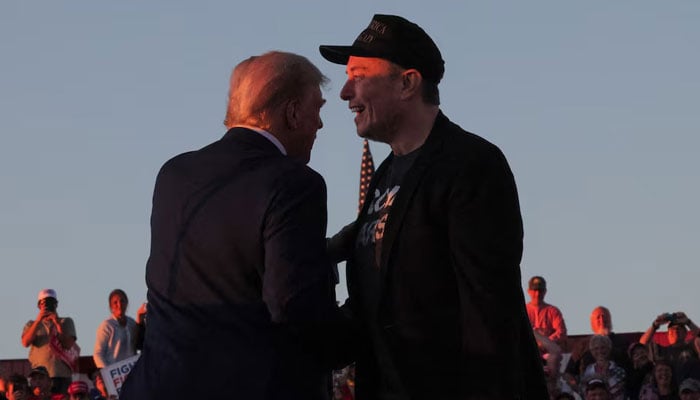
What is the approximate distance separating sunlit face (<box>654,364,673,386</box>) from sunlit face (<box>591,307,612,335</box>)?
1058 mm

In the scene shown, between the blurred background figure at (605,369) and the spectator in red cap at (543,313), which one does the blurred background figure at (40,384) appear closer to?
the spectator in red cap at (543,313)

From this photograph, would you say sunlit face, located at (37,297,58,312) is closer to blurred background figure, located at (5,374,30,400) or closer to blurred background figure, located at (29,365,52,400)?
blurred background figure, located at (29,365,52,400)

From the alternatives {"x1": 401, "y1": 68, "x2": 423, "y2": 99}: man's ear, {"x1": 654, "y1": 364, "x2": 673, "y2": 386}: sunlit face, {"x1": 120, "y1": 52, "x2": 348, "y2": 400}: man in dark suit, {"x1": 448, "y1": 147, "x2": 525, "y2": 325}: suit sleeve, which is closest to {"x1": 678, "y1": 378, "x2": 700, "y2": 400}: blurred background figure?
{"x1": 654, "y1": 364, "x2": 673, "y2": 386}: sunlit face

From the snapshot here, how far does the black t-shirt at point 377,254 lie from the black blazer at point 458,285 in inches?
1.3

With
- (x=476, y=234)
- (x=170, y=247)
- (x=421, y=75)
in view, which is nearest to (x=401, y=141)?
(x=421, y=75)

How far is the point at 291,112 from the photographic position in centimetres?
497

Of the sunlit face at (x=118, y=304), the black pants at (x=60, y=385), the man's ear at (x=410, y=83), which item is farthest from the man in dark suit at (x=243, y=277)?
the black pants at (x=60, y=385)

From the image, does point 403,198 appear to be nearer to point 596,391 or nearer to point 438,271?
point 438,271

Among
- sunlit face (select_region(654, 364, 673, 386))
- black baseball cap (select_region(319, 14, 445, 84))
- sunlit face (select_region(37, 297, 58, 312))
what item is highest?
sunlit face (select_region(37, 297, 58, 312))

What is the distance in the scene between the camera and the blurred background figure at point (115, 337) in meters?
14.6

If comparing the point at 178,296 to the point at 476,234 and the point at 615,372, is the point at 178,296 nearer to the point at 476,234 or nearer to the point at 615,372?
the point at 476,234

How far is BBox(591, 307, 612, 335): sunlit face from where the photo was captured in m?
15.7

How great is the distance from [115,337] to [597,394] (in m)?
4.64

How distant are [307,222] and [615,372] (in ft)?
35.4
